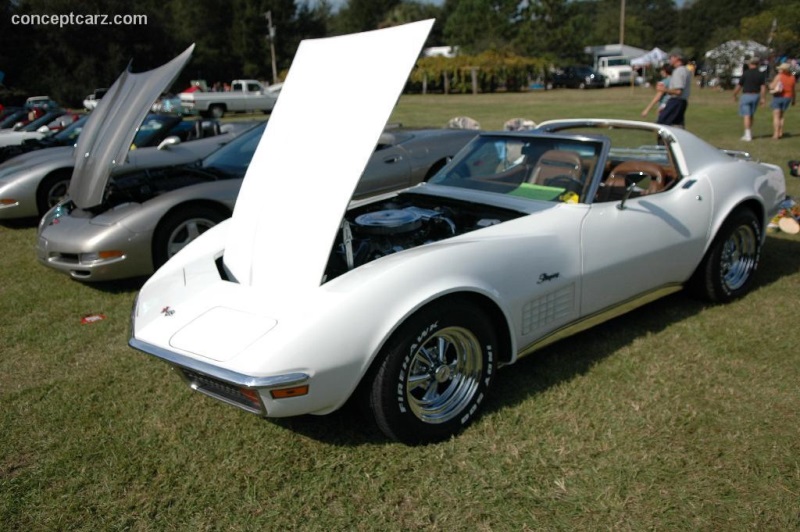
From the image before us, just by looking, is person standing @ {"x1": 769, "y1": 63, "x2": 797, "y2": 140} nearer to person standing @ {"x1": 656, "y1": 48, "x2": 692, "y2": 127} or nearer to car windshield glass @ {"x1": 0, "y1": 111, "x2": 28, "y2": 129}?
person standing @ {"x1": 656, "y1": 48, "x2": 692, "y2": 127}

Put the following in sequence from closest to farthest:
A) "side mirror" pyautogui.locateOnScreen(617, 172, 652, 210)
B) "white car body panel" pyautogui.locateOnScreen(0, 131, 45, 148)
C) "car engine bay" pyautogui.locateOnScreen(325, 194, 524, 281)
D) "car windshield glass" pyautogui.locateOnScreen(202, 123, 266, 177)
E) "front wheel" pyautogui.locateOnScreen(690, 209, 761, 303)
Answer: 1. "car engine bay" pyautogui.locateOnScreen(325, 194, 524, 281)
2. "side mirror" pyautogui.locateOnScreen(617, 172, 652, 210)
3. "front wheel" pyautogui.locateOnScreen(690, 209, 761, 303)
4. "car windshield glass" pyautogui.locateOnScreen(202, 123, 266, 177)
5. "white car body panel" pyautogui.locateOnScreen(0, 131, 45, 148)

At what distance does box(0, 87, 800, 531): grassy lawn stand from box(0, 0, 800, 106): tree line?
13.2 m

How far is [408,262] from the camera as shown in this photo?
258cm

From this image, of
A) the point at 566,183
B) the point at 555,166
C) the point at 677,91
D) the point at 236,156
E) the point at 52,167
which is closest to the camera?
the point at 566,183

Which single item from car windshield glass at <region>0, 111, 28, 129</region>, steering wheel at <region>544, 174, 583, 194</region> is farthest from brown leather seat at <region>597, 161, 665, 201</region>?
car windshield glass at <region>0, 111, 28, 129</region>

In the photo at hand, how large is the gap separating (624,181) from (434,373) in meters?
2.03

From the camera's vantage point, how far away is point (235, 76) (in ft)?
167

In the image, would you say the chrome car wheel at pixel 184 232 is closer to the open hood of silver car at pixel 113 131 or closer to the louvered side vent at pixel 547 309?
the open hood of silver car at pixel 113 131

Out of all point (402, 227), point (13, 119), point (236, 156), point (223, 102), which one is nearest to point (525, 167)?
point (402, 227)

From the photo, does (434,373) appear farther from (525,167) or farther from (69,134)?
(69,134)

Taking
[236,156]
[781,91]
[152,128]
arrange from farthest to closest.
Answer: [781,91] < [152,128] < [236,156]

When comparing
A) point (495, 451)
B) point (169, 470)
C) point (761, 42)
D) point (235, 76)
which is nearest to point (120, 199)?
point (169, 470)

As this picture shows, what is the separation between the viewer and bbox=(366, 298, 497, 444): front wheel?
248cm

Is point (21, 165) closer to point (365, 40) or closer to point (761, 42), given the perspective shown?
point (365, 40)
